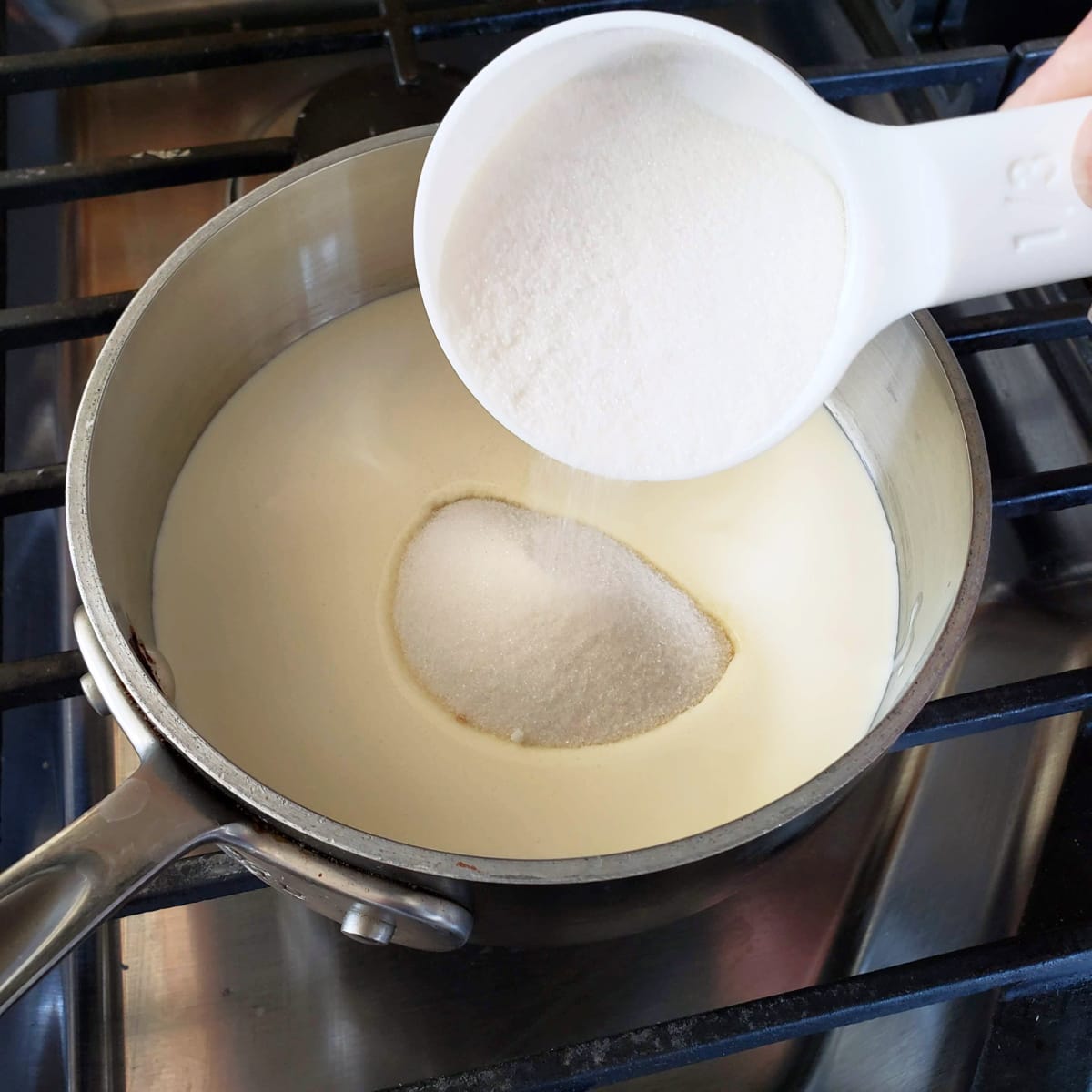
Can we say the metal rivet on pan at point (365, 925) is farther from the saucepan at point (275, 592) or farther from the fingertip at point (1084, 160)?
the fingertip at point (1084, 160)

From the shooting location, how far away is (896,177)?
0.40m

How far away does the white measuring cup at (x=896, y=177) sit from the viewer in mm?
393

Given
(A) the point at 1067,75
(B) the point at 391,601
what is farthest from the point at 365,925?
(A) the point at 1067,75

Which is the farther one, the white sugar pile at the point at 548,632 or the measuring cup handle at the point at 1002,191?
the white sugar pile at the point at 548,632

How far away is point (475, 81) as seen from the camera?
0.42 meters

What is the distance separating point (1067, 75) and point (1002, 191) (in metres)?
0.11

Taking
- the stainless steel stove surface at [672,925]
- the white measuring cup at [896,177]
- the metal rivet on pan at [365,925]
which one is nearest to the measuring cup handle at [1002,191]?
the white measuring cup at [896,177]

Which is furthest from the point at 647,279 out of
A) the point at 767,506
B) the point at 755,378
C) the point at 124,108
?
the point at 124,108

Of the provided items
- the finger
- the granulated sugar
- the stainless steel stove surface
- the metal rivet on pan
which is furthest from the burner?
the metal rivet on pan

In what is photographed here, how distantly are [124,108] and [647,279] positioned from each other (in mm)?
422

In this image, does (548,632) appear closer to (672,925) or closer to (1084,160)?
(672,925)

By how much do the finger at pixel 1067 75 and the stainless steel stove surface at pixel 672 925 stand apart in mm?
99

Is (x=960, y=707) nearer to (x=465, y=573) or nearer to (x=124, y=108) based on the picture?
(x=465, y=573)

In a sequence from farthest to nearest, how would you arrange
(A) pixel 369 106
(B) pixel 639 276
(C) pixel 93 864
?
(A) pixel 369 106 → (B) pixel 639 276 → (C) pixel 93 864
